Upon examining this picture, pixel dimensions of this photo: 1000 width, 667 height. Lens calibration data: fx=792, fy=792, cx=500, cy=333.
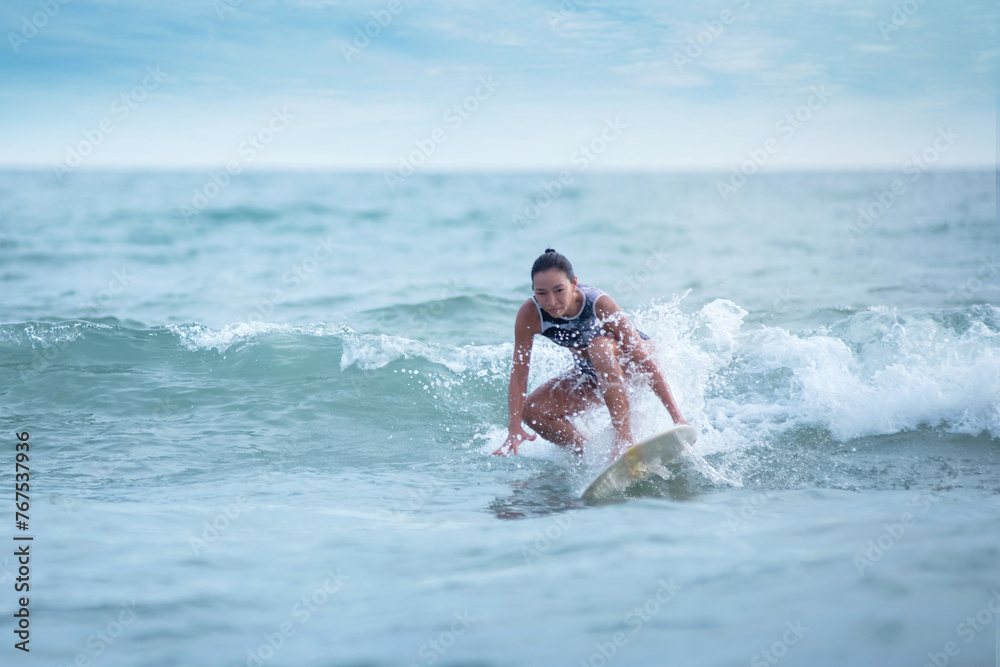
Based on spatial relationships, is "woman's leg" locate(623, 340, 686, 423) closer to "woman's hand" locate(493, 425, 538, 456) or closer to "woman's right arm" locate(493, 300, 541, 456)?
"woman's right arm" locate(493, 300, 541, 456)

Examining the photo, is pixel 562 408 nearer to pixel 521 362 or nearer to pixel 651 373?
pixel 521 362

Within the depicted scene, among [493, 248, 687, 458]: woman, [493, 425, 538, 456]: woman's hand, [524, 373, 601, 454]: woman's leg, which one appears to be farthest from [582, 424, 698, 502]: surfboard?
[524, 373, 601, 454]: woman's leg

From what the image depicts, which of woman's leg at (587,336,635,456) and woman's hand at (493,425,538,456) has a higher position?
woman's leg at (587,336,635,456)

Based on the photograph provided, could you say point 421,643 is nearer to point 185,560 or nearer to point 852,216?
point 185,560

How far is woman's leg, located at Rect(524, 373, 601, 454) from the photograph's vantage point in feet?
20.8

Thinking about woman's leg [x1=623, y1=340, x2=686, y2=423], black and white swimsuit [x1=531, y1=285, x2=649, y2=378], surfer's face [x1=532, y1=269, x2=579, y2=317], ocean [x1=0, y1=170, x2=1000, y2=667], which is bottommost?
ocean [x1=0, y1=170, x2=1000, y2=667]

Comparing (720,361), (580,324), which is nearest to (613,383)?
(580,324)

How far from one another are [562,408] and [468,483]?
3.31 ft

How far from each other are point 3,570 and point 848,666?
13.0 ft

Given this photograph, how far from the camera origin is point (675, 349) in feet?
24.2

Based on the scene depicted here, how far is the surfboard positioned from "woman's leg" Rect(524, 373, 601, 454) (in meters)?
0.94

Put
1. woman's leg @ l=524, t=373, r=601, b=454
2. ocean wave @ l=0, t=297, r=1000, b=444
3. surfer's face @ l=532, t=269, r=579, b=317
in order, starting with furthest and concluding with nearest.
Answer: ocean wave @ l=0, t=297, r=1000, b=444, woman's leg @ l=524, t=373, r=601, b=454, surfer's face @ l=532, t=269, r=579, b=317

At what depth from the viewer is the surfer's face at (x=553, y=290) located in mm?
5391

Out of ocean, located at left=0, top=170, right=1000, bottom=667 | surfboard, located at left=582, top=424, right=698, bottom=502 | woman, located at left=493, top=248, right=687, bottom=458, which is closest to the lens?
ocean, located at left=0, top=170, right=1000, bottom=667
